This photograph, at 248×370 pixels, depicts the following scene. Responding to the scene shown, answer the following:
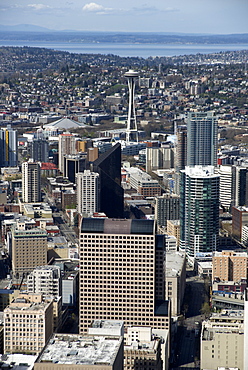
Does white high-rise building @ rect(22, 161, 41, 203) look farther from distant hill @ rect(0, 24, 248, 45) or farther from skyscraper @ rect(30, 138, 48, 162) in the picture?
distant hill @ rect(0, 24, 248, 45)

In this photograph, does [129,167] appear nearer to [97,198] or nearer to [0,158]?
[0,158]

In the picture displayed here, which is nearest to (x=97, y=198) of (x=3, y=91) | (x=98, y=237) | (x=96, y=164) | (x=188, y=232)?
A: (x=96, y=164)

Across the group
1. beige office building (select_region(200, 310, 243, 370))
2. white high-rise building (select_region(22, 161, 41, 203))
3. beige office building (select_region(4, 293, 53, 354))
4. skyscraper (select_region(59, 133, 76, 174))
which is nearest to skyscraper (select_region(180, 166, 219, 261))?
white high-rise building (select_region(22, 161, 41, 203))

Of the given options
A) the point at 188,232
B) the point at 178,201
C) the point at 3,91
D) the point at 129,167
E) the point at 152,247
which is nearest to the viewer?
the point at 152,247

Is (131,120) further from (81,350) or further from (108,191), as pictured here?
(81,350)

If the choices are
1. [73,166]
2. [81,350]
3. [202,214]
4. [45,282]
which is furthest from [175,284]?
[73,166]

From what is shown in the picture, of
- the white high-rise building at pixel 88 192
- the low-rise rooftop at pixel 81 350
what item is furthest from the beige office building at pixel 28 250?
the low-rise rooftop at pixel 81 350

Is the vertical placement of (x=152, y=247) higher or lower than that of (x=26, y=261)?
higher
